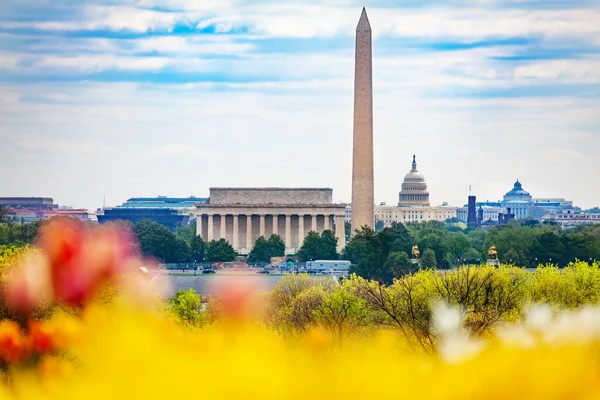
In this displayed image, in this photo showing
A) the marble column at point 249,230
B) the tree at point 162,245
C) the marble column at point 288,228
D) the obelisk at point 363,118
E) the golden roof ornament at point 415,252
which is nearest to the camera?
the obelisk at point 363,118

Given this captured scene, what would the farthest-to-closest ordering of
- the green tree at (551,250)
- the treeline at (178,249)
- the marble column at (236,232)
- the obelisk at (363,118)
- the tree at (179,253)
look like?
the marble column at (236,232), the tree at (179,253), the treeline at (178,249), the green tree at (551,250), the obelisk at (363,118)

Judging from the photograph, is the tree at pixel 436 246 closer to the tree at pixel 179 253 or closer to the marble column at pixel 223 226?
the tree at pixel 179 253

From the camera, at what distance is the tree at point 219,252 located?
117812 mm

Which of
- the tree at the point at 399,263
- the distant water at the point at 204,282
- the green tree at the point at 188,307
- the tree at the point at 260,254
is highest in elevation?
the tree at the point at 260,254

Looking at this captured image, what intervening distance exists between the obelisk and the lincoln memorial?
32.7 meters

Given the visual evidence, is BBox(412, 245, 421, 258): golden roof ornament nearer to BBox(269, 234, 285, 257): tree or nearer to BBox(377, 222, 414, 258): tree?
BBox(377, 222, 414, 258): tree

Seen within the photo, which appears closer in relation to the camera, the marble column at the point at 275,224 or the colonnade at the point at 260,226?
the marble column at the point at 275,224

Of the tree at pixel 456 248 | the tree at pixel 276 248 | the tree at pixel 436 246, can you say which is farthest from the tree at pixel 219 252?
the tree at pixel 456 248

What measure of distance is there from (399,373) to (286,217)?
130870mm

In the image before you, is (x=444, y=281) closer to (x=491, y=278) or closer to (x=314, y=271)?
(x=491, y=278)

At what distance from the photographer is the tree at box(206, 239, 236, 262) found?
118 metres

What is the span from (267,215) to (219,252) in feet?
77.4

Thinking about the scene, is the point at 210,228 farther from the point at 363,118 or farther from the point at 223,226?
the point at 363,118

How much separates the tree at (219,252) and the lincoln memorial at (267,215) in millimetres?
18844
